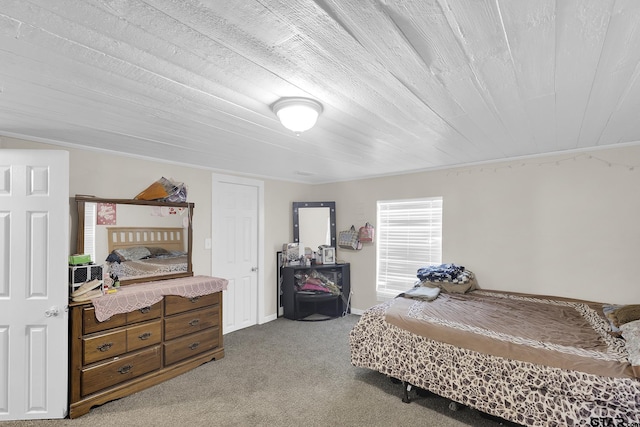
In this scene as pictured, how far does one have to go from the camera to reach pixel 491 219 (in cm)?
369

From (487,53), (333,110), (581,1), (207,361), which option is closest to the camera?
(581,1)

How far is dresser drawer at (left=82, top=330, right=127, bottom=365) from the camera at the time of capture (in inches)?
94.8

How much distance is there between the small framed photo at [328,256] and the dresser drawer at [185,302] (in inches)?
75.1

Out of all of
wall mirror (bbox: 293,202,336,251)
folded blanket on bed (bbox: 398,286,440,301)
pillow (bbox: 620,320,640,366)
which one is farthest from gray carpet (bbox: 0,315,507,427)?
wall mirror (bbox: 293,202,336,251)

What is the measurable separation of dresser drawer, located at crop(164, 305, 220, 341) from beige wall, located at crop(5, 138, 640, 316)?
0.76 meters

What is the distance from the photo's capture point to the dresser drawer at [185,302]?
9.64ft

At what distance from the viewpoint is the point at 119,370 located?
8.45ft

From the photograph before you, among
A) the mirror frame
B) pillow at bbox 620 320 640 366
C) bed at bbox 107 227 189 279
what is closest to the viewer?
pillow at bbox 620 320 640 366

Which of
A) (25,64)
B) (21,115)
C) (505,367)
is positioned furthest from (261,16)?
(505,367)

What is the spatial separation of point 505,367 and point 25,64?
3.25 meters

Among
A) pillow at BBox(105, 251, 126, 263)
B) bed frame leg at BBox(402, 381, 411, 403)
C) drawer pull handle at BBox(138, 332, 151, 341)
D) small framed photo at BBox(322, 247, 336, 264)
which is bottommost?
bed frame leg at BBox(402, 381, 411, 403)

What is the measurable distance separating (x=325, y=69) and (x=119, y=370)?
2.86 meters

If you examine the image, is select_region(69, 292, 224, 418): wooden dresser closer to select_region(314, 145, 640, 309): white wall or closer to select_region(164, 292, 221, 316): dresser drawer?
select_region(164, 292, 221, 316): dresser drawer

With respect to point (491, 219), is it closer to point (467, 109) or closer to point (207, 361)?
point (467, 109)
